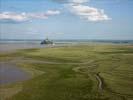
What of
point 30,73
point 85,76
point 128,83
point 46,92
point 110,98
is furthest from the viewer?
point 30,73

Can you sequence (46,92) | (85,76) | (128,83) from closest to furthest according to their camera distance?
(46,92), (128,83), (85,76)

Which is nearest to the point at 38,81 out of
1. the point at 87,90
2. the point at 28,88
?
the point at 28,88

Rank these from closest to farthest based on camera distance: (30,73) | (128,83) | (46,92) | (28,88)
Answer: (46,92) → (28,88) → (128,83) → (30,73)

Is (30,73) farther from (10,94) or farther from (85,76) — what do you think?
(10,94)

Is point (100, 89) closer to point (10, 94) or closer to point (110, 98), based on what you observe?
point (110, 98)

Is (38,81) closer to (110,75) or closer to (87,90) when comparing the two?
(87,90)

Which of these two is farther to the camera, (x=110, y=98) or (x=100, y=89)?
(x=100, y=89)

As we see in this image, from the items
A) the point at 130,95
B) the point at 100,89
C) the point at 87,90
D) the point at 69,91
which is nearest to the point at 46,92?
the point at 69,91

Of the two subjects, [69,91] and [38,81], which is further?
[38,81]

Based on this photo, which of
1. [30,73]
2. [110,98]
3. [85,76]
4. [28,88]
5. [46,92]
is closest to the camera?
[110,98]
